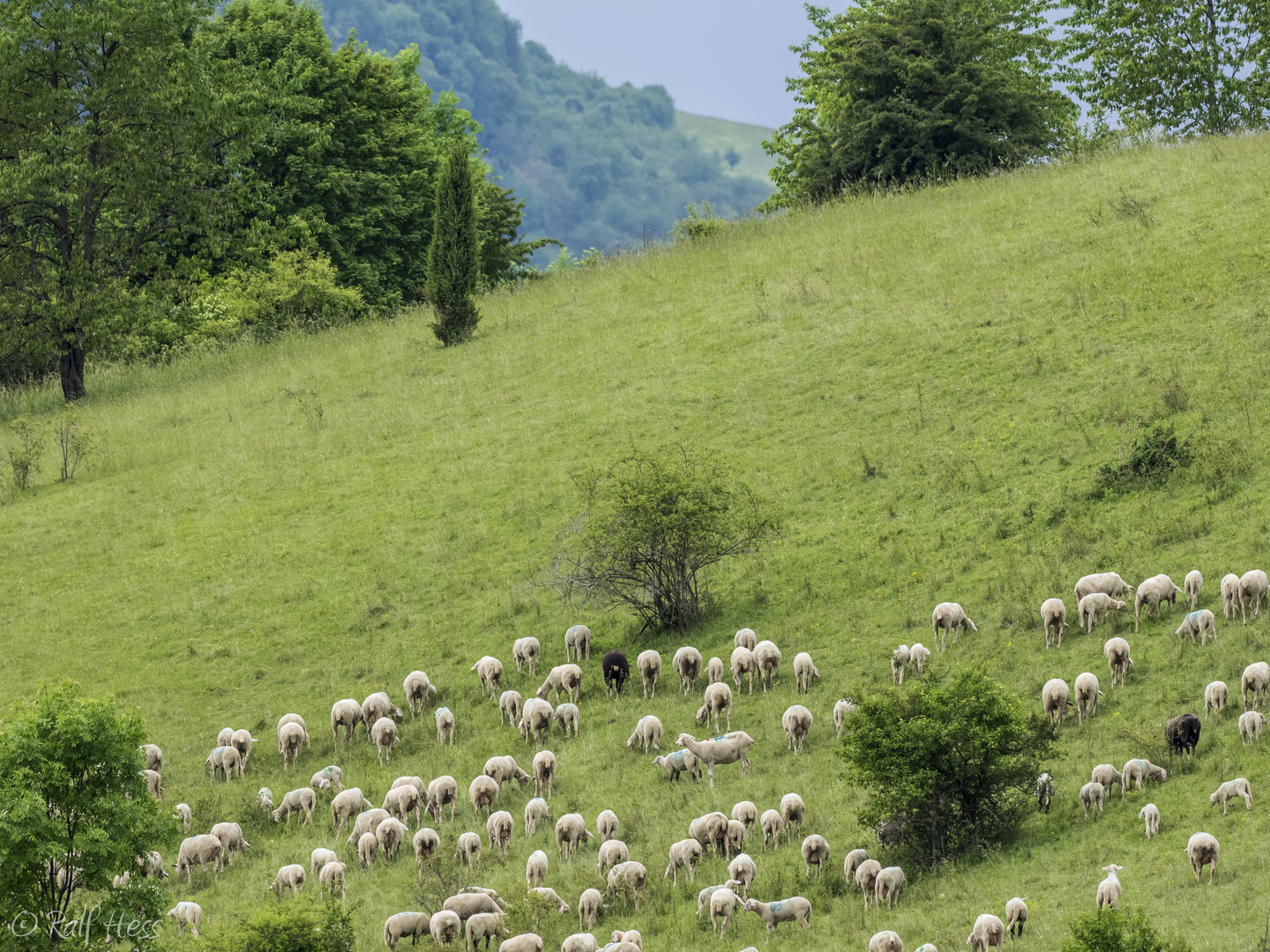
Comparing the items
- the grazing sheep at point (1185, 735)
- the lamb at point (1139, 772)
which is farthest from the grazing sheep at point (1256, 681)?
the lamb at point (1139, 772)

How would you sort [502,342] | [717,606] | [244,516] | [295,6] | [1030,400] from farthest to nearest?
[295,6] → [502,342] → [244,516] → [1030,400] → [717,606]

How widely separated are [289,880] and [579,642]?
8.88 meters

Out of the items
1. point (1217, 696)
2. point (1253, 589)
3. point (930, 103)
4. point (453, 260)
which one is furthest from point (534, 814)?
point (930, 103)

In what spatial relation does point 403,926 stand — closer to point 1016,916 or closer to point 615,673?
point 1016,916

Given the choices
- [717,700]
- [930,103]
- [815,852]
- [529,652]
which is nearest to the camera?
[815,852]

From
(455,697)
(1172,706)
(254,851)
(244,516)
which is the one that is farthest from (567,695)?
(244,516)

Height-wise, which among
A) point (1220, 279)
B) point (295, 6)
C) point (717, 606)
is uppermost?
point (295, 6)

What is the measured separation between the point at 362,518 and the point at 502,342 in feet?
42.9

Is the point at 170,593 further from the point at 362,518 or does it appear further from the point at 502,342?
the point at 502,342

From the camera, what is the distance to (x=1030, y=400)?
29.1 m

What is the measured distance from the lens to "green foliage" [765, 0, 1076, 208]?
50.0m

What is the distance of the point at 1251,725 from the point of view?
15.3m

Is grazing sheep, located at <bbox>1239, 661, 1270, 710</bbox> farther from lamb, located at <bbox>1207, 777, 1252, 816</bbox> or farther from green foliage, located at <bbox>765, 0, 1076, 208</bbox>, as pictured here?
green foliage, located at <bbox>765, 0, 1076, 208</bbox>

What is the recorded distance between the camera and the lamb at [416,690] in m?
22.4
